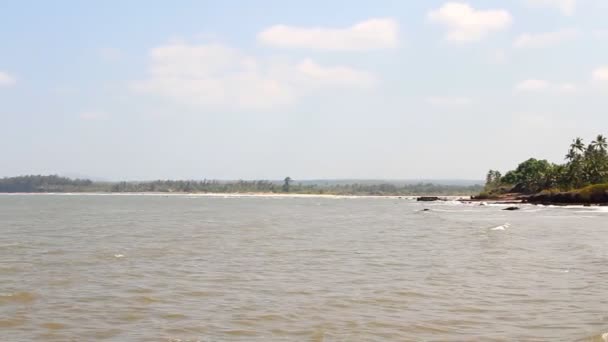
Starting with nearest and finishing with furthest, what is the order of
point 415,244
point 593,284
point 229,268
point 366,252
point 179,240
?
point 593,284 → point 229,268 → point 366,252 → point 415,244 → point 179,240

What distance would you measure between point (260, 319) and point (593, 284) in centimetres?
1392

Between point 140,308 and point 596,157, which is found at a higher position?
point 596,157

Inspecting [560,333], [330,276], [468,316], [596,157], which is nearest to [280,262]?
[330,276]

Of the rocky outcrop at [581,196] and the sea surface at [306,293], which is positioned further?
the rocky outcrop at [581,196]

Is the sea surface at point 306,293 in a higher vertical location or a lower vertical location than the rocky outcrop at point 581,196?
lower

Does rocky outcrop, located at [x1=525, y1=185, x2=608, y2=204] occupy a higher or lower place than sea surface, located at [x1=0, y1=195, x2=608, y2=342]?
higher

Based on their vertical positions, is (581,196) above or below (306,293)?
above

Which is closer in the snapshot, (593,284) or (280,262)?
(593,284)

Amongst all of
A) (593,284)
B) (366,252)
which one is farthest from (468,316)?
(366,252)

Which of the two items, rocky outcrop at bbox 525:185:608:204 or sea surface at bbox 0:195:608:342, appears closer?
sea surface at bbox 0:195:608:342

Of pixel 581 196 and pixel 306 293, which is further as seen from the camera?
pixel 581 196

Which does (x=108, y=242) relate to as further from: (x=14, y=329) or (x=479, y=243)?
(x=14, y=329)

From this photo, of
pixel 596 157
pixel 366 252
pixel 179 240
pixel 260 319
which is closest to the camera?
pixel 260 319

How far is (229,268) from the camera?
30.5 meters
